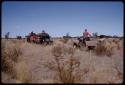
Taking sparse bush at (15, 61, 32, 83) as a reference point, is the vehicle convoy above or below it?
above

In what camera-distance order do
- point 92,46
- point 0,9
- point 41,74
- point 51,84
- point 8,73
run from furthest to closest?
point 92,46, point 41,74, point 8,73, point 51,84, point 0,9

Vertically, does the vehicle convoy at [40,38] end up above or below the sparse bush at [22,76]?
above

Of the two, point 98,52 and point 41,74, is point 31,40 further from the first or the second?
point 41,74

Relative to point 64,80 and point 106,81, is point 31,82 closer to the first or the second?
point 64,80

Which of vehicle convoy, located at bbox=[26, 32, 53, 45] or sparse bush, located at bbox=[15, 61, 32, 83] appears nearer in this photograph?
sparse bush, located at bbox=[15, 61, 32, 83]

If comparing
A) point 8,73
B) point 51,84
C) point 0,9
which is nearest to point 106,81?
point 51,84

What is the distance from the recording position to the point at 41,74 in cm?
704

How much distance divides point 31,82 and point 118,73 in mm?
2224

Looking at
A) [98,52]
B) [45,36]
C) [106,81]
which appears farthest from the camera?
[45,36]

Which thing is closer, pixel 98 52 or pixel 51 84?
pixel 51 84

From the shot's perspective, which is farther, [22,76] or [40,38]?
[40,38]

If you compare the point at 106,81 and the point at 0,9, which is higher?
the point at 0,9

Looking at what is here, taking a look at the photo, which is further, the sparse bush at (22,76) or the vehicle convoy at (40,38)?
the vehicle convoy at (40,38)

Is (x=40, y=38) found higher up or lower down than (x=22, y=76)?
higher up
